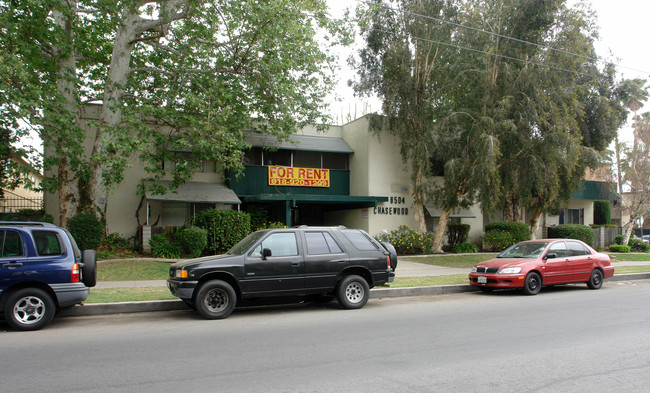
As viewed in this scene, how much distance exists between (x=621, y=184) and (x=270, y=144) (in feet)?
75.6

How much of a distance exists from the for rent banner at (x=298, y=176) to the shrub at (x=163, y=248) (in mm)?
5744

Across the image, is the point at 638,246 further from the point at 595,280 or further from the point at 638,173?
the point at 595,280

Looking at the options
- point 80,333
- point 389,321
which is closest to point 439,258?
point 389,321

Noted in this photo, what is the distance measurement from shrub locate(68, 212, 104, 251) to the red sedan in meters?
12.7

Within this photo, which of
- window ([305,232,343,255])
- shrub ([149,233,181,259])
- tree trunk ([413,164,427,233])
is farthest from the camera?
tree trunk ([413,164,427,233])

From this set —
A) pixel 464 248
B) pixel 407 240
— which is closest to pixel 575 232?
pixel 464 248

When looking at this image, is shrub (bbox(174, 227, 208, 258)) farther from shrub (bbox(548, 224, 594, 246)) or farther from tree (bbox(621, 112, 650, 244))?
tree (bbox(621, 112, 650, 244))

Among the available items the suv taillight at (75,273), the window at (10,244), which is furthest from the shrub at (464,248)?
the window at (10,244)

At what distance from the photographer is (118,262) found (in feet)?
52.9

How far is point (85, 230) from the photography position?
642 inches

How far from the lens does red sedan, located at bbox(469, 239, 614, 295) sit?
38.7 ft

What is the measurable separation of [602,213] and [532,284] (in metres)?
26.0

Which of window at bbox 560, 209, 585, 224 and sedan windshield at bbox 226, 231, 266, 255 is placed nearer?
sedan windshield at bbox 226, 231, 266, 255

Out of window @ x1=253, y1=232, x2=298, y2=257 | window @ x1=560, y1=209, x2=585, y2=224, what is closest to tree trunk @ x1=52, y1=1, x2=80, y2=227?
window @ x1=253, y1=232, x2=298, y2=257
